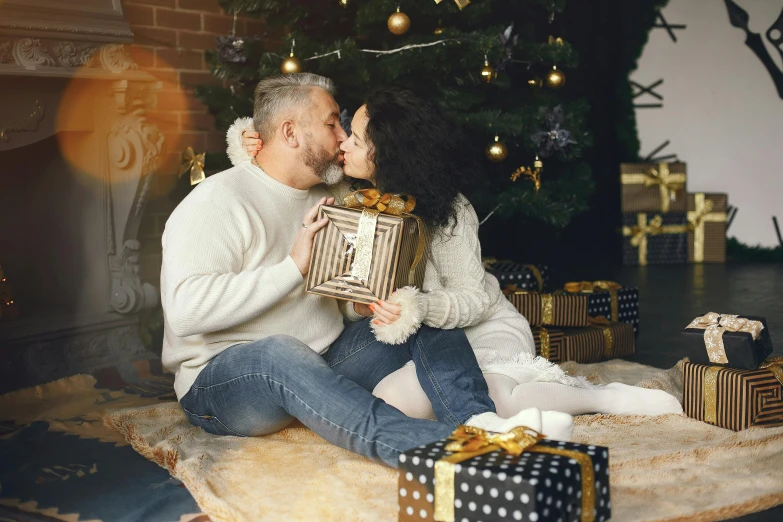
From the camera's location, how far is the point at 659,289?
462 centimetres

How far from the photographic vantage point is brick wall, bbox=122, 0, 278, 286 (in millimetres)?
3623

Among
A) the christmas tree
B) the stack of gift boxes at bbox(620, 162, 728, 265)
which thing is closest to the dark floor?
the stack of gift boxes at bbox(620, 162, 728, 265)

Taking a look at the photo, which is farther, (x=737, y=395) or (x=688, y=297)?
(x=688, y=297)

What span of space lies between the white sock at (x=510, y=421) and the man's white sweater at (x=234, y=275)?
57cm

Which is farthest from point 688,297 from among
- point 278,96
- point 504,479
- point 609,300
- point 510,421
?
point 504,479

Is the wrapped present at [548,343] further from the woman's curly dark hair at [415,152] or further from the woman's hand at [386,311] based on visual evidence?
the woman's hand at [386,311]

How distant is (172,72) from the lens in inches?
147

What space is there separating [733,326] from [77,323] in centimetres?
235

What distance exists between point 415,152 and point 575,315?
1192mm

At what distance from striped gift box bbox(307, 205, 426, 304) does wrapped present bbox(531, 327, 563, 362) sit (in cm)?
107

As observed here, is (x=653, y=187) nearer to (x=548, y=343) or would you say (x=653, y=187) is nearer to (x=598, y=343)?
(x=598, y=343)

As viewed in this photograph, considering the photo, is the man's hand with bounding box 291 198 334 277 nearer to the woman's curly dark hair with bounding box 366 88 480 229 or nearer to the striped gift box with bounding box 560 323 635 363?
the woman's curly dark hair with bounding box 366 88 480 229

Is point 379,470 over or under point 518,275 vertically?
under

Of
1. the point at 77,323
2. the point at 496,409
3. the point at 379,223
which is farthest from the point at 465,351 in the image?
the point at 77,323
